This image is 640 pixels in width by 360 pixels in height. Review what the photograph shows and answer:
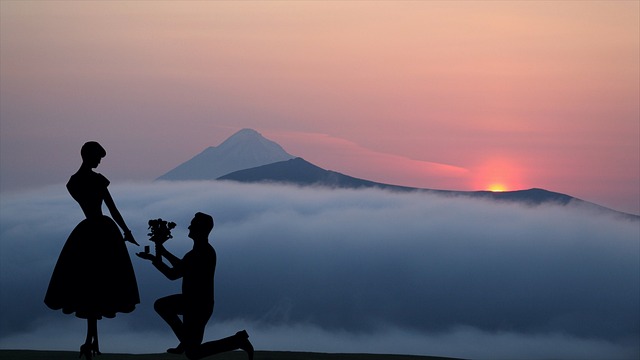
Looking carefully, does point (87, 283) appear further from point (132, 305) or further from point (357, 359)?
point (357, 359)

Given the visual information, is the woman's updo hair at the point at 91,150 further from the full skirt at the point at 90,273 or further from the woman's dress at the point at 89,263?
the full skirt at the point at 90,273

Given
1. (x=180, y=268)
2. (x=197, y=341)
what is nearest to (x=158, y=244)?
(x=180, y=268)

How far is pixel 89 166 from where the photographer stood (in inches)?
829

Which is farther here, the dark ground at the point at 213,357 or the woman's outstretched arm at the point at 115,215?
the dark ground at the point at 213,357

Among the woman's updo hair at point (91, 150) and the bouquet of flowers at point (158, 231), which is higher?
the woman's updo hair at point (91, 150)

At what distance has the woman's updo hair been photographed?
21.0 m

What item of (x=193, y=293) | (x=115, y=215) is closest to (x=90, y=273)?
(x=115, y=215)

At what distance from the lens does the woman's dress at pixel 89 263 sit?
21016mm

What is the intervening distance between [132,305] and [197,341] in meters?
2.77

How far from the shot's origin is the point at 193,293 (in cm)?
1925

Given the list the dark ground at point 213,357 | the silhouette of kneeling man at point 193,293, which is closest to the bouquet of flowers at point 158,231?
the silhouette of kneeling man at point 193,293

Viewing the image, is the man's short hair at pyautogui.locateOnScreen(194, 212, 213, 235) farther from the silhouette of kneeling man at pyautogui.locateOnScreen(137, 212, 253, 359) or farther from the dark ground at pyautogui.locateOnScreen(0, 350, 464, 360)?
the dark ground at pyautogui.locateOnScreen(0, 350, 464, 360)

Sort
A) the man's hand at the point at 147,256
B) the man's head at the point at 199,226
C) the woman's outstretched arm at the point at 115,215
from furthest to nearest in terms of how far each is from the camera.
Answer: the woman's outstretched arm at the point at 115,215
the man's head at the point at 199,226
the man's hand at the point at 147,256

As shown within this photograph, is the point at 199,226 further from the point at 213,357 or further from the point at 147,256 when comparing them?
the point at 213,357
